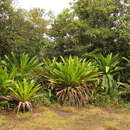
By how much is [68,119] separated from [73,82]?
145cm

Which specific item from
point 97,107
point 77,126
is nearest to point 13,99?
point 77,126

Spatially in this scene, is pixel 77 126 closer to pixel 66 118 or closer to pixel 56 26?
pixel 66 118

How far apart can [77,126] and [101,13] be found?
5.02 meters

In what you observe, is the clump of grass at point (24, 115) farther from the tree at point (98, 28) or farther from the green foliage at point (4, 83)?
the tree at point (98, 28)

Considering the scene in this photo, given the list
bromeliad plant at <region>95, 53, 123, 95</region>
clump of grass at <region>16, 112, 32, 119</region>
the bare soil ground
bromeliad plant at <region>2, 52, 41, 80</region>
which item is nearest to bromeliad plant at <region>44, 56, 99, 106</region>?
the bare soil ground

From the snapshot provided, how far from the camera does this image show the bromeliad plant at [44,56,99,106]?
515 centimetres

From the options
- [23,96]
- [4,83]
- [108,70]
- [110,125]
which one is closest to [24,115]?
[23,96]

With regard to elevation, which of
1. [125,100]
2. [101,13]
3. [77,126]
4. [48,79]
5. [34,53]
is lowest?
[77,126]

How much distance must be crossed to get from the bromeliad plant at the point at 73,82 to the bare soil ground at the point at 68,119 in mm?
328

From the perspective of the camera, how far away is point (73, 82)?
5293 mm

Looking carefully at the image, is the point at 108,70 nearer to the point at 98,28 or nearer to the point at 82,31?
the point at 98,28

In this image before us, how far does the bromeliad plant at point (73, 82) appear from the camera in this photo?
5152mm

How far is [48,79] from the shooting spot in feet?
18.5

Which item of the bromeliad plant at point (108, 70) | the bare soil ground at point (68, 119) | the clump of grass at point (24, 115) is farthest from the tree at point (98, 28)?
the clump of grass at point (24, 115)
